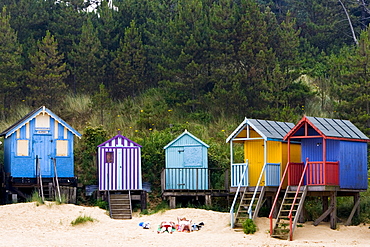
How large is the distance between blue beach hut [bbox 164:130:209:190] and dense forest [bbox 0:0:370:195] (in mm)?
4002

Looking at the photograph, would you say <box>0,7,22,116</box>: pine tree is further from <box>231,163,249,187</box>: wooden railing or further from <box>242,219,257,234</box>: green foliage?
<box>242,219,257,234</box>: green foliage

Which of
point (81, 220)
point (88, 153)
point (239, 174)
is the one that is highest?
point (88, 153)

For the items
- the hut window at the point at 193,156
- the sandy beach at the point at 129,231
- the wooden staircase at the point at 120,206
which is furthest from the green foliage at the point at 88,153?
the hut window at the point at 193,156

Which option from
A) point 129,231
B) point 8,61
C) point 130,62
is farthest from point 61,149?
point 130,62

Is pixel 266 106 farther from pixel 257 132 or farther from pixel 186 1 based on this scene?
pixel 257 132

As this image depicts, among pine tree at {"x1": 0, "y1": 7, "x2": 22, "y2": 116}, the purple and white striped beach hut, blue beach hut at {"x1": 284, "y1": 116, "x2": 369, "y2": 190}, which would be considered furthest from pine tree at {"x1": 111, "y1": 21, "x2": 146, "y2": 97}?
blue beach hut at {"x1": 284, "y1": 116, "x2": 369, "y2": 190}

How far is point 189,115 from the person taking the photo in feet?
137

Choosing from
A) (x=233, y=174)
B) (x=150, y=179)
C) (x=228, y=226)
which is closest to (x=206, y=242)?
(x=228, y=226)

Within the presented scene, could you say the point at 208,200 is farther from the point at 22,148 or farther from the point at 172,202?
the point at 22,148

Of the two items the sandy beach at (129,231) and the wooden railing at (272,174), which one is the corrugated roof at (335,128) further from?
the sandy beach at (129,231)

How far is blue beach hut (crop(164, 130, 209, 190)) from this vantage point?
31812 mm

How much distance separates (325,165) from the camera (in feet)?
87.2

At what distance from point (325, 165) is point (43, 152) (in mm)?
13111

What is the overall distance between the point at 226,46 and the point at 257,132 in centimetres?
1437
